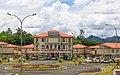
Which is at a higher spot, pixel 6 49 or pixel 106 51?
pixel 6 49

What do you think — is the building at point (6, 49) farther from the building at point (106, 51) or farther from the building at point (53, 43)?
the building at point (106, 51)

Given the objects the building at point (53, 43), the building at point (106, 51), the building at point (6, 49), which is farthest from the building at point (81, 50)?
the building at point (6, 49)

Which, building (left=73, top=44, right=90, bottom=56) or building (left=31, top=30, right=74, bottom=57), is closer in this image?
building (left=31, top=30, right=74, bottom=57)

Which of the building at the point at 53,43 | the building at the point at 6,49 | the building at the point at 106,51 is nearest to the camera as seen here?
the building at the point at 53,43

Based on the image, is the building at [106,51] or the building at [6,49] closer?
the building at [106,51]

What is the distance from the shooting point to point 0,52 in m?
125

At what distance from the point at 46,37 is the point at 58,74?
68.7 m

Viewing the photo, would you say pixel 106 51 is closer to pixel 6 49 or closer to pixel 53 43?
pixel 53 43

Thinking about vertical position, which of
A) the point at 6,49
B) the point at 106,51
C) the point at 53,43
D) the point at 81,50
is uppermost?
the point at 53,43

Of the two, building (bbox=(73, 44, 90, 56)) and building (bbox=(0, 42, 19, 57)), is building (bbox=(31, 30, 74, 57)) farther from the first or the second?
building (bbox=(73, 44, 90, 56))

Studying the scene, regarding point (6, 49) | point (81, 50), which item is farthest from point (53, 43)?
point (81, 50)

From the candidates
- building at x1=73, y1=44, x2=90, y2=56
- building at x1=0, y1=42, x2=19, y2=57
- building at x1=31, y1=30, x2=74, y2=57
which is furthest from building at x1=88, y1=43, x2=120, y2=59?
building at x1=0, y1=42, x2=19, y2=57

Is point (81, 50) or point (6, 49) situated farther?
point (81, 50)

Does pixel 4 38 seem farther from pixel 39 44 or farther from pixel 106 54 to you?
pixel 106 54
